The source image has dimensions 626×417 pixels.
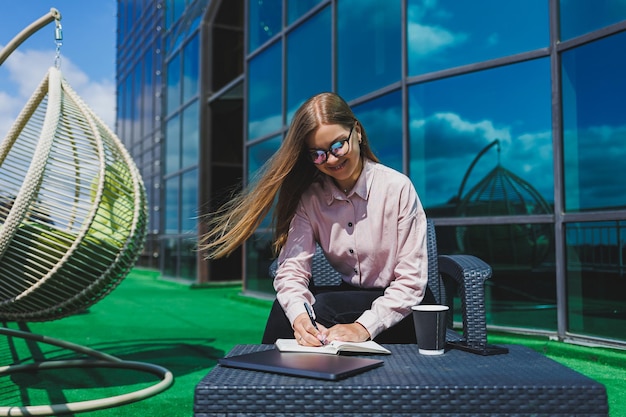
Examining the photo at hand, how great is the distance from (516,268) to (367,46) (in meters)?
2.39

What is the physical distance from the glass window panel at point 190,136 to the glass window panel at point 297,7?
3710 mm

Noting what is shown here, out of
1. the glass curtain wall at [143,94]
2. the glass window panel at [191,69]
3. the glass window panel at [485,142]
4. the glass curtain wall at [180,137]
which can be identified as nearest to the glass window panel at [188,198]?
the glass curtain wall at [180,137]

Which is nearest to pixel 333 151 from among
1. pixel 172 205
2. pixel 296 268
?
pixel 296 268

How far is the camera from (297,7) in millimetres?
6590

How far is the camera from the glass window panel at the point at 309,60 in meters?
5.98

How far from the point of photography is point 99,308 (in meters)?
6.76

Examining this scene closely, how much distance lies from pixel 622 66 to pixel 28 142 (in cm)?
343

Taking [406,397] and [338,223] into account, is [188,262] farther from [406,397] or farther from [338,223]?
[406,397]

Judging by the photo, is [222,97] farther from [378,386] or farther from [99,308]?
[378,386]

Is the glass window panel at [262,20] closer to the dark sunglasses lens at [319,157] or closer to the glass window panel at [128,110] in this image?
the dark sunglasses lens at [319,157]

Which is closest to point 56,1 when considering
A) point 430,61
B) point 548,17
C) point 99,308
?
point 430,61

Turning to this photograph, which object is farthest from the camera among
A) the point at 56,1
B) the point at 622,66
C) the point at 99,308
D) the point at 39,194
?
the point at 99,308

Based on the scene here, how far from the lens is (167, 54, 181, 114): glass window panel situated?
1112 cm

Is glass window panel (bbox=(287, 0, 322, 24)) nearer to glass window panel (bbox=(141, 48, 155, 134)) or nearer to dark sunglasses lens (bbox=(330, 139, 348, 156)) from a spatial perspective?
dark sunglasses lens (bbox=(330, 139, 348, 156))
